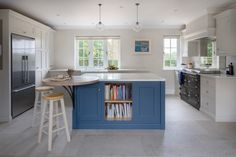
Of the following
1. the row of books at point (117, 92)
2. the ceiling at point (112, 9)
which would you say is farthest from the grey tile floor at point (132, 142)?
the ceiling at point (112, 9)

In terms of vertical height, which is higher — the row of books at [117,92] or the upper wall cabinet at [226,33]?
the upper wall cabinet at [226,33]

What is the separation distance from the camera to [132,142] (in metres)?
3.63

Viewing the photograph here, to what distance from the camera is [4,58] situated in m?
4.95

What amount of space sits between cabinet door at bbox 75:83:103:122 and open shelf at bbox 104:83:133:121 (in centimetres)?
15

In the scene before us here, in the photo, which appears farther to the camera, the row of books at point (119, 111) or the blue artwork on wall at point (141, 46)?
the blue artwork on wall at point (141, 46)

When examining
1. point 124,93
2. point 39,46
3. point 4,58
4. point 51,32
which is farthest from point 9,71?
point 51,32

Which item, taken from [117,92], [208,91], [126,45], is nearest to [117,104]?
[117,92]

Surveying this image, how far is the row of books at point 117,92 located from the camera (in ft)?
14.2

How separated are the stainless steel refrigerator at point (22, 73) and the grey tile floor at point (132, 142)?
682 millimetres

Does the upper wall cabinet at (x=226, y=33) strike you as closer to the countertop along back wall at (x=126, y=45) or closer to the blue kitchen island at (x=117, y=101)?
the blue kitchen island at (x=117, y=101)

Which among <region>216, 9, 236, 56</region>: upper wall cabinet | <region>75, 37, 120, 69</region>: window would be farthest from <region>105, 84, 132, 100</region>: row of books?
<region>75, 37, 120, 69</region>: window

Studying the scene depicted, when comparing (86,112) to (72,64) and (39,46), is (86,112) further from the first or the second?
(72,64)

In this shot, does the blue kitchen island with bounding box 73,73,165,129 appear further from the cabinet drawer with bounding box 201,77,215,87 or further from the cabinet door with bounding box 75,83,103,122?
the cabinet drawer with bounding box 201,77,215,87

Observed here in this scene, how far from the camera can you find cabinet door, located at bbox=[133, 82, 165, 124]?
424 cm
